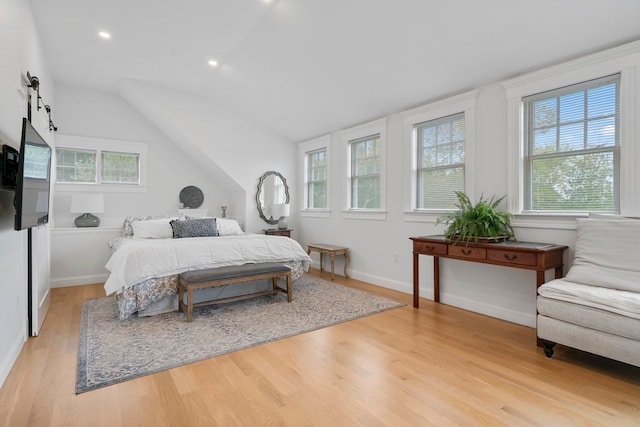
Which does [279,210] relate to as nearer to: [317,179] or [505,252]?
[317,179]

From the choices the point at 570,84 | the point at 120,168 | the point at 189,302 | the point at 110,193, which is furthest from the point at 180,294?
the point at 570,84

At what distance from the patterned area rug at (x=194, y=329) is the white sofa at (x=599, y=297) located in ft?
5.40

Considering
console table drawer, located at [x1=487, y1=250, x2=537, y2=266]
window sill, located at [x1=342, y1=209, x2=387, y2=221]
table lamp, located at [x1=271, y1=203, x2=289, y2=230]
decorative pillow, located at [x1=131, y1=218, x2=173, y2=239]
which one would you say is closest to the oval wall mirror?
table lamp, located at [x1=271, y1=203, x2=289, y2=230]

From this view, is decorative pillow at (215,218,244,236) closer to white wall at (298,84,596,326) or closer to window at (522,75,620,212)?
white wall at (298,84,596,326)

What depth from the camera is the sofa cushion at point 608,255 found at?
2.43 m

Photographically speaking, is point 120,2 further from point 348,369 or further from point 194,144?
point 348,369

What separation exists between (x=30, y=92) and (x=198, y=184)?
3.20 metres

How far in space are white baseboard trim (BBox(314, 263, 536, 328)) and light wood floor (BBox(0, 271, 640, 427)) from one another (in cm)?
31

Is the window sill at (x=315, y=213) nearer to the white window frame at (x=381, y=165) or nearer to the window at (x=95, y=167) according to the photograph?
the white window frame at (x=381, y=165)

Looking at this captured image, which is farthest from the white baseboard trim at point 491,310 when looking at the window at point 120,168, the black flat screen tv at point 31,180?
the window at point 120,168

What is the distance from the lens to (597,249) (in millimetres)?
2627

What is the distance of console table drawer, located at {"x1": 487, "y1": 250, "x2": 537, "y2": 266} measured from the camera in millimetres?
2783

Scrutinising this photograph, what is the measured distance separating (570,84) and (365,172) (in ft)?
8.94

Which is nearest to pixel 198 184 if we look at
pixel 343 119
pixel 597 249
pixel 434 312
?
pixel 343 119
